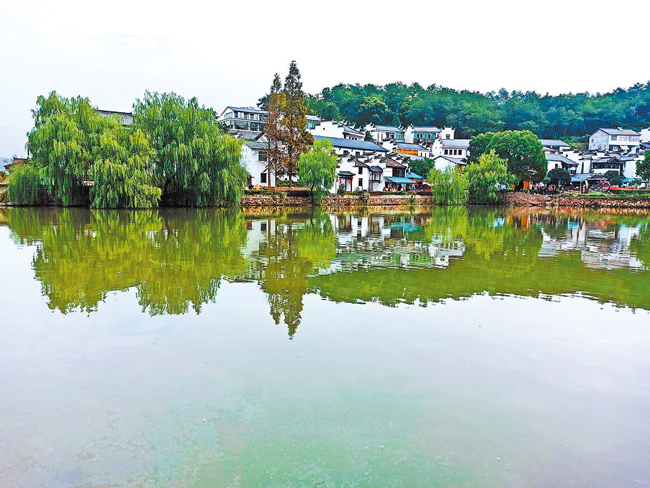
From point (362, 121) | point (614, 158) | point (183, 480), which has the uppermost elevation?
point (362, 121)

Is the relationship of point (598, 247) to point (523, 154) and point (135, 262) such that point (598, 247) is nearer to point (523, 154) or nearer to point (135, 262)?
point (135, 262)

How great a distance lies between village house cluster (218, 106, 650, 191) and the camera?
49.3m

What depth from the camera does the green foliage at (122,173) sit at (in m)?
25.9

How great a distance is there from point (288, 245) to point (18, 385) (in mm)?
9726

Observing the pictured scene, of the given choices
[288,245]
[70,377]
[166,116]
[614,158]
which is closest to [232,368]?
[70,377]

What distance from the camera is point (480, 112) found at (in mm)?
89812

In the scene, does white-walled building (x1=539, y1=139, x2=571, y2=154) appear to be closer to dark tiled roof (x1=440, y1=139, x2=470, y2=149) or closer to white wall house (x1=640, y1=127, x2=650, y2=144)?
dark tiled roof (x1=440, y1=139, x2=470, y2=149)

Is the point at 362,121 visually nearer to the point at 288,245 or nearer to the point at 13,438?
the point at 288,245

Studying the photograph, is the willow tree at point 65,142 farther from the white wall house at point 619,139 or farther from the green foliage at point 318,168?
the white wall house at point 619,139

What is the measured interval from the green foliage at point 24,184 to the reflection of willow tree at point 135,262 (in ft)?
41.0

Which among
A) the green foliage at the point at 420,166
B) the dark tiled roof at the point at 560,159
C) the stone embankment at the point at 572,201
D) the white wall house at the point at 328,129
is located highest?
the white wall house at the point at 328,129

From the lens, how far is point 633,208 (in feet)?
145

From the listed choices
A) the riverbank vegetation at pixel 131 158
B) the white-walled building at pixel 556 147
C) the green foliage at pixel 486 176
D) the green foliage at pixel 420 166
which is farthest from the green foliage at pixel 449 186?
the white-walled building at pixel 556 147

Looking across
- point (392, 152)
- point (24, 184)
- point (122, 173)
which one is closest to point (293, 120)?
point (122, 173)
